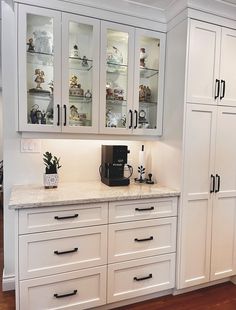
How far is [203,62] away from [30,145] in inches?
67.4

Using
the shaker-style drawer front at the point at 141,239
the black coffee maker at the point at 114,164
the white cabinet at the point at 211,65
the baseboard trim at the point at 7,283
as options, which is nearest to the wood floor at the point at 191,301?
the baseboard trim at the point at 7,283

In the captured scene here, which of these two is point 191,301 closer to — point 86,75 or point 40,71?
point 86,75

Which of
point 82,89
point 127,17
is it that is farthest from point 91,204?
point 127,17

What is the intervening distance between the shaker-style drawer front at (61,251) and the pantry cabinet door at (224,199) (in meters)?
1.10

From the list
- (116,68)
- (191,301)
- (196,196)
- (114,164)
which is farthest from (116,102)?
(191,301)

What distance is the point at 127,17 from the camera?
2.12 meters

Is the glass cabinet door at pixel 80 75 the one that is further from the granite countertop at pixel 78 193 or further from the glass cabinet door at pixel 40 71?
the granite countertop at pixel 78 193

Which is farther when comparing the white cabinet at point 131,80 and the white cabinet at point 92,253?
the white cabinet at point 131,80

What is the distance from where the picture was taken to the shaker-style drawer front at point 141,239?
1.87m

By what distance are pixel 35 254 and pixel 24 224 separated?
0.77 ft

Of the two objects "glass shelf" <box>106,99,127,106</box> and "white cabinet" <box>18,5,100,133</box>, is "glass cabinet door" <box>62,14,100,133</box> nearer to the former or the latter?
"white cabinet" <box>18,5,100,133</box>

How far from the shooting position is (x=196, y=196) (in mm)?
2096

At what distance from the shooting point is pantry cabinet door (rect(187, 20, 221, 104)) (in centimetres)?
200

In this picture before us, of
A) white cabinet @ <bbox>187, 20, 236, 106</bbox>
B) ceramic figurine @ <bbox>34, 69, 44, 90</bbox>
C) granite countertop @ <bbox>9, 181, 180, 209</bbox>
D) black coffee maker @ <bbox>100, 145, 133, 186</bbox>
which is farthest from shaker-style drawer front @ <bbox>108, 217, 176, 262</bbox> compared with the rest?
ceramic figurine @ <bbox>34, 69, 44, 90</bbox>
